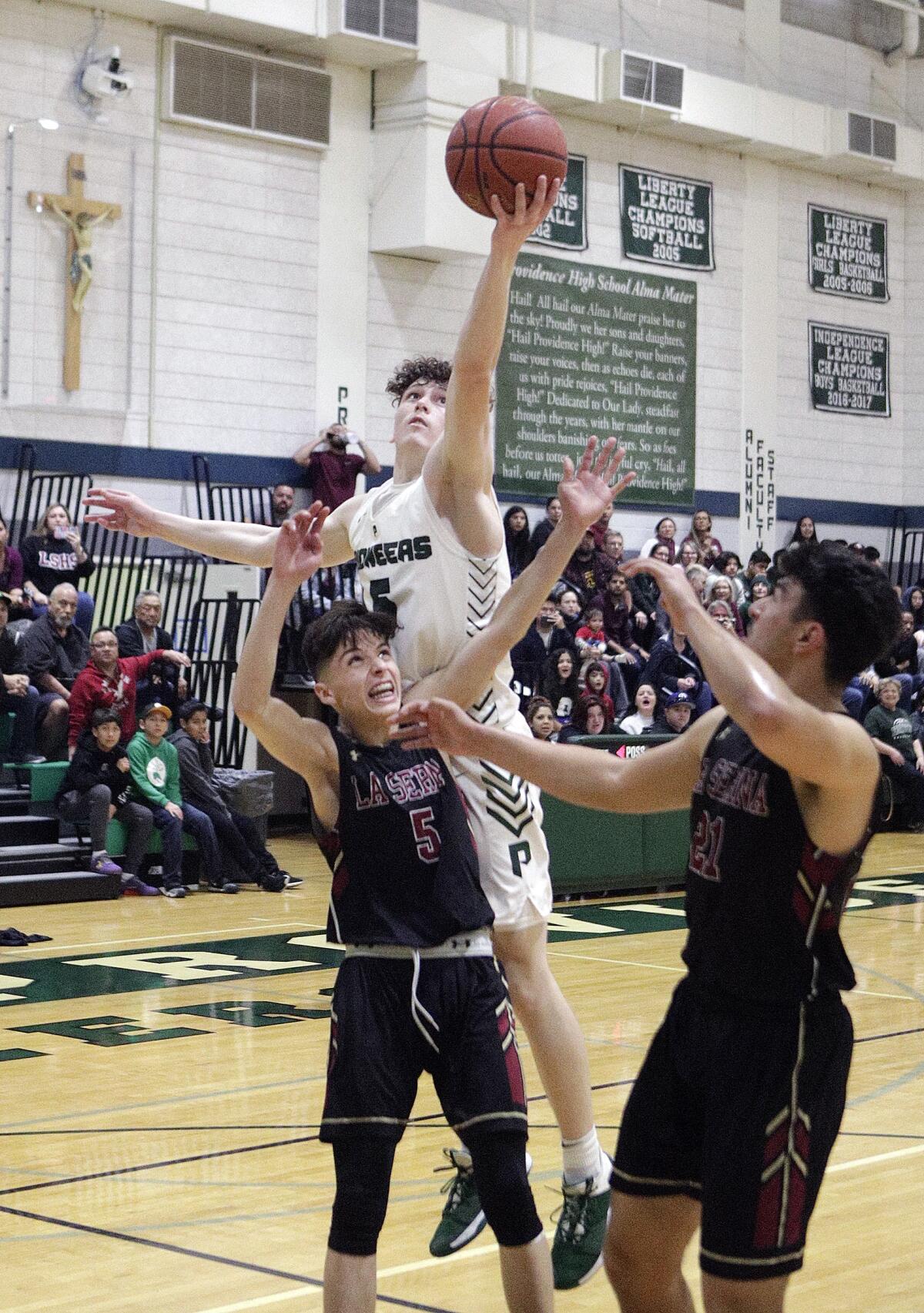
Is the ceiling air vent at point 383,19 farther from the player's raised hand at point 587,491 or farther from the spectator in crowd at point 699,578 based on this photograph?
the player's raised hand at point 587,491

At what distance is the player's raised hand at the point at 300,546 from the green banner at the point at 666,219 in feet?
51.1

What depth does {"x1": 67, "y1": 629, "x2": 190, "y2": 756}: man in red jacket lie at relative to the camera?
1171cm

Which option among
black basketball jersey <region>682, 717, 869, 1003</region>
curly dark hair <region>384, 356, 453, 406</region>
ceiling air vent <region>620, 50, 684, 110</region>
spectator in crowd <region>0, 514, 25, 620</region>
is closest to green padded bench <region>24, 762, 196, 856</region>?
spectator in crowd <region>0, 514, 25, 620</region>

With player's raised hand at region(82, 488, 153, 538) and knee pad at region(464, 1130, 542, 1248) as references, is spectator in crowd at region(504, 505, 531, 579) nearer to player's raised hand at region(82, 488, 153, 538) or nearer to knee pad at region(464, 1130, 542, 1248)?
player's raised hand at region(82, 488, 153, 538)

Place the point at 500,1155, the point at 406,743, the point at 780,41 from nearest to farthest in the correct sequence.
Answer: the point at 406,743
the point at 500,1155
the point at 780,41

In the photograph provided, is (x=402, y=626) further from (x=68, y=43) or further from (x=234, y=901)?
(x=68, y=43)

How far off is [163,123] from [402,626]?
12116mm

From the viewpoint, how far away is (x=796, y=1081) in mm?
2771

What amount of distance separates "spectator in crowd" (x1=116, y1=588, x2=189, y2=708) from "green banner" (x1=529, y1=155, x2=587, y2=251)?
6.72 meters

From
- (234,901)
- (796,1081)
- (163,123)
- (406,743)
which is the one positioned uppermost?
(163,123)

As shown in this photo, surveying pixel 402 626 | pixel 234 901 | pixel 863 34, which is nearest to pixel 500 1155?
pixel 402 626

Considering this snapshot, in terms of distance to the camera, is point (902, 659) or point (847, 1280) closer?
point (847, 1280)

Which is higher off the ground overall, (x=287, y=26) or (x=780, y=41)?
(x=780, y=41)

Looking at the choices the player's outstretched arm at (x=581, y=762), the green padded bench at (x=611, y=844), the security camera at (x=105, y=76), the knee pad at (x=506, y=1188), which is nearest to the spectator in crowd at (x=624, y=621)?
the green padded bench at (x=611, y=844)
